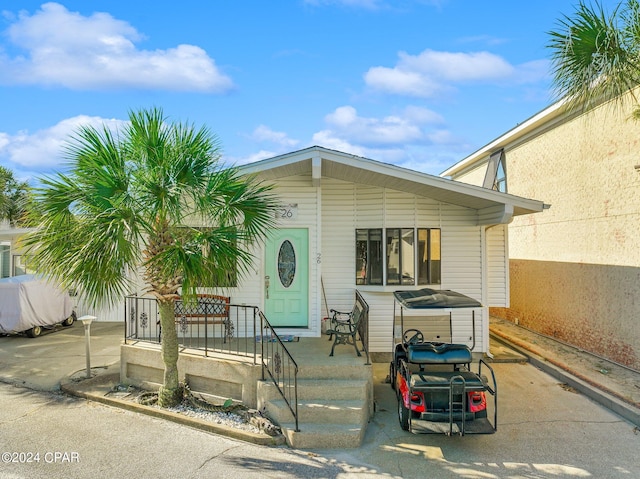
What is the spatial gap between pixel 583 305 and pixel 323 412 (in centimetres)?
757

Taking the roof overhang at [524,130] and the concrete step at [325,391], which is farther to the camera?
the roof overhang at [524,130]

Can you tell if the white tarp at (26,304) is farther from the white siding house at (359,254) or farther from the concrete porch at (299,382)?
the white siding house at (359,254)

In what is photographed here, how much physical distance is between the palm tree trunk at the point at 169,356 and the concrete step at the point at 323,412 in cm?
166

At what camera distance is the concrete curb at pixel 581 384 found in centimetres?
633

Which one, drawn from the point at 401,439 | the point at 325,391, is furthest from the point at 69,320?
the point at 401,439

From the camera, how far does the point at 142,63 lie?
14398 millimetres

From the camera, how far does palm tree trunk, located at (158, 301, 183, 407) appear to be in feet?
21.1

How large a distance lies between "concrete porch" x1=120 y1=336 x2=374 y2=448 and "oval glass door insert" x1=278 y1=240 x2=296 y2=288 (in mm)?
1448

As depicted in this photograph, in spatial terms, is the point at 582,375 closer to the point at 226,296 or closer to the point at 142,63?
the point at 226,296

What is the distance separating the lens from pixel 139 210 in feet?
18.7

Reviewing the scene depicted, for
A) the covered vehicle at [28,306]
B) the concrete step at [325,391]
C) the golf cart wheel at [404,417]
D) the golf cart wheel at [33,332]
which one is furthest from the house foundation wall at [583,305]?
the golf cart wheel at [33,332]

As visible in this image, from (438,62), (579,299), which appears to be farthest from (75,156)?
(438,62)

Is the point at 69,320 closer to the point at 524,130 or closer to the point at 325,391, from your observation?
the point at 325,391

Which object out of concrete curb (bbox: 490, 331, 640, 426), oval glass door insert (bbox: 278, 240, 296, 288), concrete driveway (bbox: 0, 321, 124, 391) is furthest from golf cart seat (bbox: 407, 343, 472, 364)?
concrete driveway (bbox: 0, 321, 124, 391)
